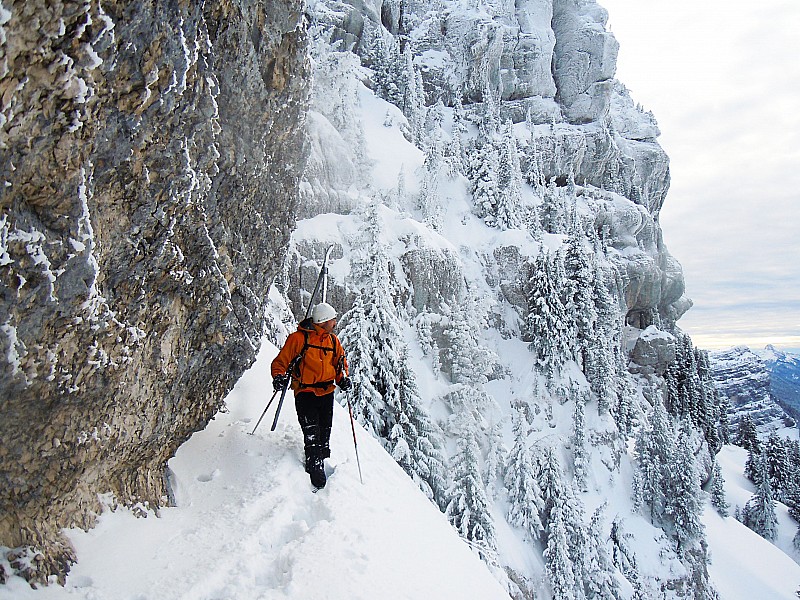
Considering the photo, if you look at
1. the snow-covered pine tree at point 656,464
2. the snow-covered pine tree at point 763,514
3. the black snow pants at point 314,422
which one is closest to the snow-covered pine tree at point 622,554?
the snow-covered pine tree at point 656,464

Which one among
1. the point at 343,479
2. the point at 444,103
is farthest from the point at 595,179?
the point at 343,479

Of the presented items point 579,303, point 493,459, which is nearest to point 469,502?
point 493,459

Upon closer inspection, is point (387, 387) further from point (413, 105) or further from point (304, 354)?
point (413, 105)

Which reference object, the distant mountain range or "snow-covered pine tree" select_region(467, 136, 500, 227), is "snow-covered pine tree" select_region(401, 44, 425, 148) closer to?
"snow-covered pine tree" select_region(467, 136, 500, 227)

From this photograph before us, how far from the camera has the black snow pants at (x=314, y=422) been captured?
555 centimetres

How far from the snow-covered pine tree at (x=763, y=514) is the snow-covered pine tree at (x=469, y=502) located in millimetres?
40970

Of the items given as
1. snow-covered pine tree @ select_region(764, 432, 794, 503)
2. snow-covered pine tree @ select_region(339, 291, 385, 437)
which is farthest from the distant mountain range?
snow-covered pine tree @ select_region(339, 291, 385, 437)

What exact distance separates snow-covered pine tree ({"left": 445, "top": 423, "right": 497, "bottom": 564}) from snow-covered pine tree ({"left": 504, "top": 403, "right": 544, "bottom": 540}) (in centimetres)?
515

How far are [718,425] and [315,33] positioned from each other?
5654cm

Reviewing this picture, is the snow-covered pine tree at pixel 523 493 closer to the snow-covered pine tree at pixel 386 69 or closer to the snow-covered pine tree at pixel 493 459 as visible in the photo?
the snow-covered pine tree at pixel 493 459

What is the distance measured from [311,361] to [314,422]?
0.72 metres

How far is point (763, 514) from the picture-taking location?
149 feet

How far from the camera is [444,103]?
56.2 metres

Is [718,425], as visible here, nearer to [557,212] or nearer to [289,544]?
[557,212]
